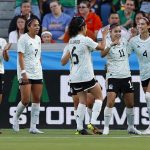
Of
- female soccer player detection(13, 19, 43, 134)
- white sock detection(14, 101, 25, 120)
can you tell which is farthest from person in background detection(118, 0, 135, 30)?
white sock detection(14, 101, 25, 120)

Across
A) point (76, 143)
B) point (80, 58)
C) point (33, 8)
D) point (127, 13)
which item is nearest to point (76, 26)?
point (80, 58)

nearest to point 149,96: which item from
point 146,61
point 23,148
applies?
point 146,61

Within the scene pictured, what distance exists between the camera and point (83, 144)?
12.7 metres

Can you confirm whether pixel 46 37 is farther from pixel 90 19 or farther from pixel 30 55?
pixel 30 55

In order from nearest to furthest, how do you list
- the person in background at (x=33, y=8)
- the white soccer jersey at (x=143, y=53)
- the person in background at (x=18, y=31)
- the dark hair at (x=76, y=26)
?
the dark hair at (x=76, y=26) → the white soccer jersey at (x=143, y=53) → the person in background at (x=18, y=31) → the person in background at (x=33, y=8)

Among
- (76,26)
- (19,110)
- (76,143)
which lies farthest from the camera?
(19,110)

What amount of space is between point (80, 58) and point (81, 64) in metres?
0.11

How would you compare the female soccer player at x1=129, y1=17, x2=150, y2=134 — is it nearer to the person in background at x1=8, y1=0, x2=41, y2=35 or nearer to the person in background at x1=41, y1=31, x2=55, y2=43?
the person in background at x1=41, y1=31, x2=55, y2=43

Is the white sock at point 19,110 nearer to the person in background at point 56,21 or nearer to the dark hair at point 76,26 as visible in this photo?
the dark hair at point 76,26

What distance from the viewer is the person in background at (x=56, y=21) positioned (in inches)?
789

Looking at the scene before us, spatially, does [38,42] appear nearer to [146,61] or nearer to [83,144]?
[146,61]

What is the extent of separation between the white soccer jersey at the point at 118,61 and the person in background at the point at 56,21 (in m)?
4.09

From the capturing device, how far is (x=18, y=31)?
19125mm

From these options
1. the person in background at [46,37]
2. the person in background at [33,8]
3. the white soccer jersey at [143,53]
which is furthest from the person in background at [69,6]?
the white soccer jersey at [143,53]
